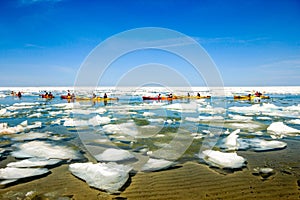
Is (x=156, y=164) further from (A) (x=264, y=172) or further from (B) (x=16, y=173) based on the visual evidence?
(B) (x=16, y=173)

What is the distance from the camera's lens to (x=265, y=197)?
3.70 meters

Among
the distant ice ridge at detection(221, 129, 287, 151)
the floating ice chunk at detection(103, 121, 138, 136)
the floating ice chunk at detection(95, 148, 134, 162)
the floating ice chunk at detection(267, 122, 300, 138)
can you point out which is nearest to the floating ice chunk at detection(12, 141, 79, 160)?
the floating ice chunk at detection(95, 148, 134, 162)

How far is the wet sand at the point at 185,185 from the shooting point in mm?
3775

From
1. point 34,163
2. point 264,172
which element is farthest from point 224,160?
Answer: point 34,163

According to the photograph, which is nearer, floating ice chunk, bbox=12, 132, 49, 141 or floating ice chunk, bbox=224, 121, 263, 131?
floating ice chunk, bbox=12, 132, 49, 141

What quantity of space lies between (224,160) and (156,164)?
146 centimetres

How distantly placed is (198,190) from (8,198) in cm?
290

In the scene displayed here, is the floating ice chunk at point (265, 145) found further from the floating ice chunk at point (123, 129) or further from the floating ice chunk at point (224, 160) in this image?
the floating ice chunk at point (123, 129)

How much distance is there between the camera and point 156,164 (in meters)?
5.19

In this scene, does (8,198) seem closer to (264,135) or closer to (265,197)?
(265,197)

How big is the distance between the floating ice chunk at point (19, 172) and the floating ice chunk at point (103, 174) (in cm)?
58

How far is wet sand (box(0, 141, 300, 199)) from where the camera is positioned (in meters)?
3.78

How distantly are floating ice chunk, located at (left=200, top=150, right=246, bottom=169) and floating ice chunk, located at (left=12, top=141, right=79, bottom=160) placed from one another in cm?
304

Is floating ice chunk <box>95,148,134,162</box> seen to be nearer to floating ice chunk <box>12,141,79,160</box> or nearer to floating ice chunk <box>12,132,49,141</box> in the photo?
floating ice chunk <box>12,141,79,160</box>
